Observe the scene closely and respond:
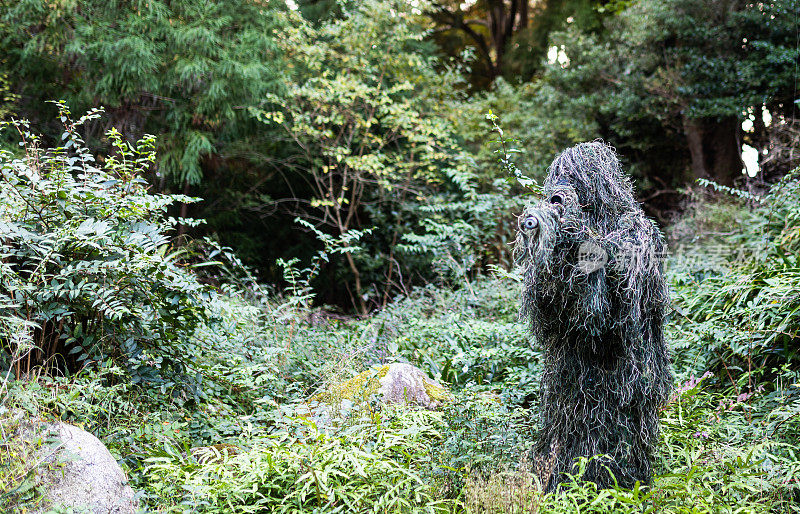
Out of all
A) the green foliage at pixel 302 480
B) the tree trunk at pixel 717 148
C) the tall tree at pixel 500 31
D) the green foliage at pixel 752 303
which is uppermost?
the tall tree at pixel 500 31

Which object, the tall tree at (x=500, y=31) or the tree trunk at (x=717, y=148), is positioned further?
the tall tree at (x=500, y=31)

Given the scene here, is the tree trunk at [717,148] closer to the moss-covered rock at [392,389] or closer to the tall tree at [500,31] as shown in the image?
the tall tree at [500,31]

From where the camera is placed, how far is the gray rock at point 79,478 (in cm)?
248

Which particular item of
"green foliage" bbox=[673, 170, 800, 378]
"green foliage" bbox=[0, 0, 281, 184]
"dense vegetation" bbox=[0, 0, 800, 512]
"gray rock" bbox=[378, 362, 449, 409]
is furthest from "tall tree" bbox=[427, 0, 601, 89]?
"gray rock" bbox=[378, 362, 449, 409]

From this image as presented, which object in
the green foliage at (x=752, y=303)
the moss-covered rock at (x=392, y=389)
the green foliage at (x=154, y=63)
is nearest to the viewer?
the moss-covered rock at (x=392, y=389)

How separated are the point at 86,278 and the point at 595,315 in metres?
2.74

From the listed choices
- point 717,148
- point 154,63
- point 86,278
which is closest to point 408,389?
point 86,278

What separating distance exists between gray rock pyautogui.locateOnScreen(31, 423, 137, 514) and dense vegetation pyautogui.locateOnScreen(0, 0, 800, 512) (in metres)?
0.08

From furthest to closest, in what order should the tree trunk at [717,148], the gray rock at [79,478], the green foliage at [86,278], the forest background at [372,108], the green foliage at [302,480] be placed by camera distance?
the tree trunk at [717,148], the forest background at [372,108], the green foliage at [86,278], the green foliage at [302,480], the gray rock at [79,478]

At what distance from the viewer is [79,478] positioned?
2.55 meters

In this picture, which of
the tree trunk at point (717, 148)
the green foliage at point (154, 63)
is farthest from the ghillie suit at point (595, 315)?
the tree trunk at point (717, 148)

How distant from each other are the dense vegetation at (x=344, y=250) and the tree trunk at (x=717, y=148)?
0.05 meters

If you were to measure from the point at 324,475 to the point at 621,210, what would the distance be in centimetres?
188

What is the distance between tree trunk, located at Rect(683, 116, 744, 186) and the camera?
29.3 ft
